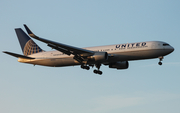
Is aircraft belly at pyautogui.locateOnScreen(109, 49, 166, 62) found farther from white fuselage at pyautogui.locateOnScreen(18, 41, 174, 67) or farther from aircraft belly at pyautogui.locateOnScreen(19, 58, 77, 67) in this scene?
aircraft belly at pyautogui.locateOnScreen(19, 58, 77, 67)

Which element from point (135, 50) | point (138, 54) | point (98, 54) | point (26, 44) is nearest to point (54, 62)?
point (98, 54)

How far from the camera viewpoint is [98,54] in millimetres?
48281

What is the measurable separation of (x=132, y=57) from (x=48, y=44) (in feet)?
43.0

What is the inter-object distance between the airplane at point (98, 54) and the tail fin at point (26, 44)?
8.98ft

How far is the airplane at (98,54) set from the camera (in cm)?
4693

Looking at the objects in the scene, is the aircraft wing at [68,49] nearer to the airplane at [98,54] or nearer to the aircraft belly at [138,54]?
the airplane at [98,54]

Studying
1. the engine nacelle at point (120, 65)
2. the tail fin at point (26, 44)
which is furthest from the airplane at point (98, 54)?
the tail fin at point (26, 44)

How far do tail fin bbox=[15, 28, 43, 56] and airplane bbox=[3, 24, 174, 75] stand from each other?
2737mm

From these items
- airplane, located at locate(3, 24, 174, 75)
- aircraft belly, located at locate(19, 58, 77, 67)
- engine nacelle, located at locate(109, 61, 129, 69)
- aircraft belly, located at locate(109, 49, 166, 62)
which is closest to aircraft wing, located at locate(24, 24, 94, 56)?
airplane, located at locate(3, 24, 174, 75)

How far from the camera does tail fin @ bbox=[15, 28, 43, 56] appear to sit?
58319 millimetres

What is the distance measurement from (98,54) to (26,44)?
59.6 ft

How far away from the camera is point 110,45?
4997 centimetres

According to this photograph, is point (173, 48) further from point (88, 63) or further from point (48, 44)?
point (48, 44)

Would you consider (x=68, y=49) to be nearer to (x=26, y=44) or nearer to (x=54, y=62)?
(x=54, y=62)
